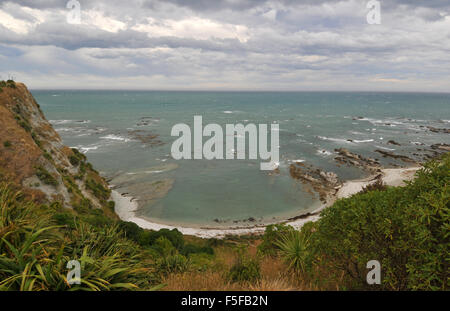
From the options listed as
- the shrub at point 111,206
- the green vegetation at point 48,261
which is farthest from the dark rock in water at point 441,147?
the green vegetation at point 48,261

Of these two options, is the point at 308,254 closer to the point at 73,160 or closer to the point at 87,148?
the point at 73,160

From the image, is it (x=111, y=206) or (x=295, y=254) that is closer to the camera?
(x=295, y=254)

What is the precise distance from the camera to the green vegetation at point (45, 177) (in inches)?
904

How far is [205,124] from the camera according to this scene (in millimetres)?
99312

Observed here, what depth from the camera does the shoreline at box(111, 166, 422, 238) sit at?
28.0 m

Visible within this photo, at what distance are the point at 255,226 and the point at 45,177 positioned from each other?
22077 millimetres

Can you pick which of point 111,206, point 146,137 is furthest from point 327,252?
point 146,137

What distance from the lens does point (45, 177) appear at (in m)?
23.0

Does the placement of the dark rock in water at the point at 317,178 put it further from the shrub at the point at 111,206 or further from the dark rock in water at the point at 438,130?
the dark rock in water at the point at 438,130

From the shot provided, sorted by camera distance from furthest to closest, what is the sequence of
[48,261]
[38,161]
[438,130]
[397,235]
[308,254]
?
[438,130] → [38,161] → [308,254] → [397,235] → [48,261]

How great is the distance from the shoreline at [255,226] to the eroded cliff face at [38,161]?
8.91 feet
